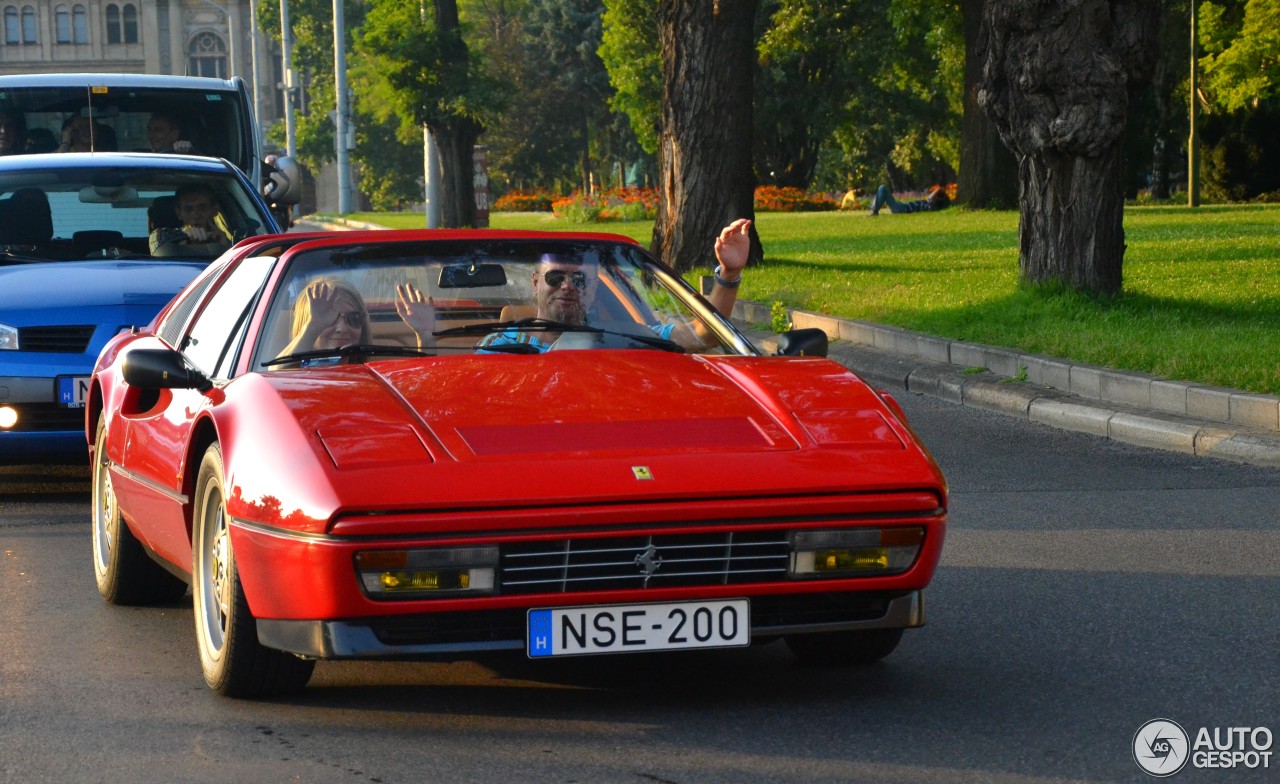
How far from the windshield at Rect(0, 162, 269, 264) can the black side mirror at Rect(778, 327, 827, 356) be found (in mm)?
5195

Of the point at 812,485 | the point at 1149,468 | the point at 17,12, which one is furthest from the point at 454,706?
the point at 17,12

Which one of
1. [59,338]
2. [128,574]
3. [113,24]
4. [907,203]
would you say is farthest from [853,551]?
[113,24]

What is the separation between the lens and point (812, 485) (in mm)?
4676

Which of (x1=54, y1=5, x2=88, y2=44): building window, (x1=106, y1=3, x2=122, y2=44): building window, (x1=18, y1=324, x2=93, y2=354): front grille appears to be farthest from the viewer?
(x1=106, y1=3, x2=122, y2=44): building window

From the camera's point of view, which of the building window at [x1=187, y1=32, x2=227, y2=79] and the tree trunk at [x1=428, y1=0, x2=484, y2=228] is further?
the building window at [x1=187, y1=32, x2=227, y2=79]

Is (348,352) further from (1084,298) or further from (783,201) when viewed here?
(783,201)

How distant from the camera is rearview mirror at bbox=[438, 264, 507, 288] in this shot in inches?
232

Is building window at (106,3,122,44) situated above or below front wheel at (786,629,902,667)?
above

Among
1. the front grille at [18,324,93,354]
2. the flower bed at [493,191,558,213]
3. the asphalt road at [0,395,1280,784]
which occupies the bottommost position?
the flower bed at [493,191,558,213]

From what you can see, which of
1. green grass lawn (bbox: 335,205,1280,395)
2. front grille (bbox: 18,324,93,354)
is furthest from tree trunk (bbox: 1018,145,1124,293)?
front grille (bbox: 18,324,93,354)

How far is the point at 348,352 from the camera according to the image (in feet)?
18.1

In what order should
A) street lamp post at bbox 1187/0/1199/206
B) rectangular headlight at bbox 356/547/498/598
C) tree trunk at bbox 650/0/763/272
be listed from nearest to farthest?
1. rectangular headlight at bbox 356/547/498/598
2. tree trunk at bbox 650/0/763/272
3. street lamp post at bbox 1187/0/1199/206

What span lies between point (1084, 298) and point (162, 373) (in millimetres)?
10830

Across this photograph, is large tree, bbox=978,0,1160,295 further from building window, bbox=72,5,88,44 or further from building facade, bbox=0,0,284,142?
building window, bbox=72,5,88,44
